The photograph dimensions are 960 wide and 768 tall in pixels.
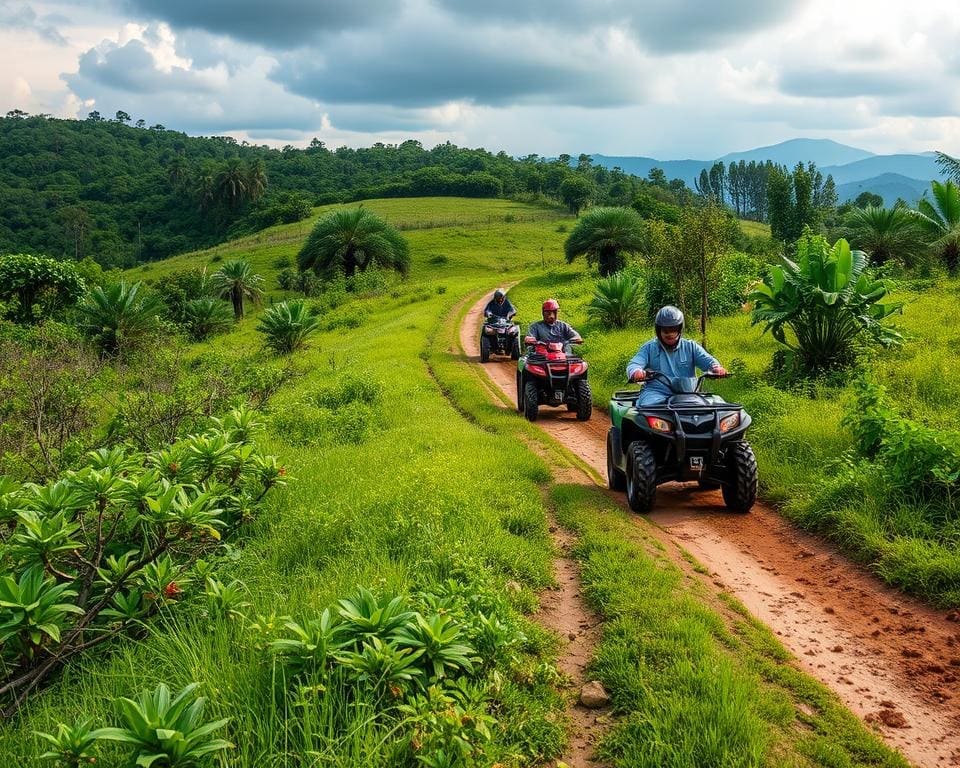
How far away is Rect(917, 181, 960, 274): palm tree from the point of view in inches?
797

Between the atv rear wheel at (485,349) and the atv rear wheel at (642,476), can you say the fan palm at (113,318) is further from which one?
the atv rear wheel at (642,476)

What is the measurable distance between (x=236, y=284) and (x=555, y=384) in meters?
32.4

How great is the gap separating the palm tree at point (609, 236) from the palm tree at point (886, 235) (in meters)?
10.7

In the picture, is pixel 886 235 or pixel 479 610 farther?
pixel 886 235

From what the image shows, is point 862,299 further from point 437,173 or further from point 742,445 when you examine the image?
point 437,173

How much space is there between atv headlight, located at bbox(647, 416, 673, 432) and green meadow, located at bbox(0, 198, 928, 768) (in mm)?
996

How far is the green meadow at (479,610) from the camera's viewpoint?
3.34 m

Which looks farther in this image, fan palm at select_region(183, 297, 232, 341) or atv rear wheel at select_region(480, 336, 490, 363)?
fan palm at select_region(183, 297, 232, 341)

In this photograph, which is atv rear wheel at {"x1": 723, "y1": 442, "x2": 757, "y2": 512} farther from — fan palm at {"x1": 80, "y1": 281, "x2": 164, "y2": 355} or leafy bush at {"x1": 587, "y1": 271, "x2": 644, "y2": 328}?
fan palm at {"x1": 80, "y1": 281, "x2": 164, "y2": 355}

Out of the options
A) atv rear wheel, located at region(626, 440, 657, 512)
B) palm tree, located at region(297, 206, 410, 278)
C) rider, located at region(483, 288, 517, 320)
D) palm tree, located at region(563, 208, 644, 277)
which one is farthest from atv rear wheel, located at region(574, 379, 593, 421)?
palm tree, located at region(297, 206, 410, 278)

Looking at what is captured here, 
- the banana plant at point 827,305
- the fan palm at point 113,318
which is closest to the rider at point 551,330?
the banana plant at point 827,305

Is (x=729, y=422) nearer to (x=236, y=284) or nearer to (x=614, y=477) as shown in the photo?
(x=614, y=477)

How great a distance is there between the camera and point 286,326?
72.0 ft

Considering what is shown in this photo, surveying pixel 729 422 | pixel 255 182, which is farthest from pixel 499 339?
pixel 255 182
